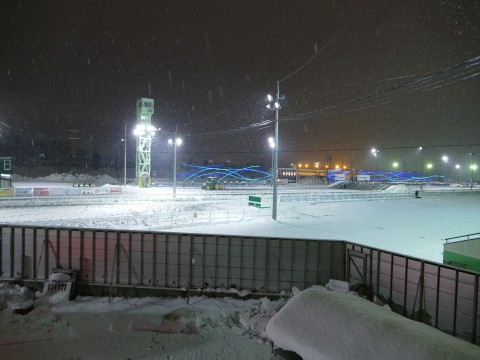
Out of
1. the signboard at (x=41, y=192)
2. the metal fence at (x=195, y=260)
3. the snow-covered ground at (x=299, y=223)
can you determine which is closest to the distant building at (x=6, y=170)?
the signboard at (x=41, y=192)

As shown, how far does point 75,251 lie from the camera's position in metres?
9.05

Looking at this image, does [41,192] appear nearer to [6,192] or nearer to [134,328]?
[6,192]

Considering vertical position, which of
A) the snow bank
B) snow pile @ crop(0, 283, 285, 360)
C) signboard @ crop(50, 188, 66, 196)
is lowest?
snow pile @ crop(0, 283, 285, 360)

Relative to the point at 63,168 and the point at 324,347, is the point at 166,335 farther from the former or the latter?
the point at 63,168

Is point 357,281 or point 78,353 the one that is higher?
point 357,281

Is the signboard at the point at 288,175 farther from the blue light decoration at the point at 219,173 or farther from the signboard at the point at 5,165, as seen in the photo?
the signboard at the point at 5,165

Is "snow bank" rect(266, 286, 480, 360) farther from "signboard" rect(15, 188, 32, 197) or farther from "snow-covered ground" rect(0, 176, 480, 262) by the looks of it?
"signboard" rect(15, 188, 32, 197)

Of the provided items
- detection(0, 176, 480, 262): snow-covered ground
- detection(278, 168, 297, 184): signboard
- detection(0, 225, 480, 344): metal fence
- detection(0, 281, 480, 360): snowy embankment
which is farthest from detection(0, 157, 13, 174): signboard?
detection(278, 168, 297, 184): signboard

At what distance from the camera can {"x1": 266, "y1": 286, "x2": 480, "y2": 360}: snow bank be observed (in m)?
3.03

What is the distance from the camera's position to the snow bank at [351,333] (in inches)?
119

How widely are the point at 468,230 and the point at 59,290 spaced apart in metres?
22.2

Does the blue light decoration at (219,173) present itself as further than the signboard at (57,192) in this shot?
Yes

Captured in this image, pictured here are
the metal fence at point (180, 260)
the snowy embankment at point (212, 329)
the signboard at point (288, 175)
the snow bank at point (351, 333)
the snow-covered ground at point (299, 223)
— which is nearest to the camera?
the snow bank at point (351, 333)

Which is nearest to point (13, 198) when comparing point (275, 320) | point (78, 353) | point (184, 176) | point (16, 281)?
point (16, 281)
